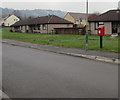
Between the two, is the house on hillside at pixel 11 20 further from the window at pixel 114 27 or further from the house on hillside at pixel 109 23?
the window at pixel 114 27

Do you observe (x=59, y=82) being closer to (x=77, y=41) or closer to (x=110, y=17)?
(x=77, y=41)

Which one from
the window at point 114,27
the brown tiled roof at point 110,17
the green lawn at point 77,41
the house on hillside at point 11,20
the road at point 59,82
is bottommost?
the road at point 59,82

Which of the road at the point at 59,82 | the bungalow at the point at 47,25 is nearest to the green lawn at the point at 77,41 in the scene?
the road at the point at 59,82

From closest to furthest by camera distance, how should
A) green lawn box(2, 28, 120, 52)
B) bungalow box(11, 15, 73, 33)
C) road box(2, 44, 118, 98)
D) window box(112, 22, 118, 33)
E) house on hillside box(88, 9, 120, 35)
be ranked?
road box(2, 44, 118, 98) → green lawn box(2, 28, 120, 52) → house on hillside box(88, 9, 120, 35) → window box(112, 22, 118, 33) → bungalow box(11, 15, 73, 33)

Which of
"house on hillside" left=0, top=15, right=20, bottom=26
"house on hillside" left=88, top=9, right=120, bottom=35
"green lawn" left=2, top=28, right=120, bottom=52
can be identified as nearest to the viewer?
"green lawn" left=2, top=28, right=120, bottom=52

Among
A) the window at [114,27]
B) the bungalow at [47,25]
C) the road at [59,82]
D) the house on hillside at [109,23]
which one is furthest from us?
the bungalow at [47,25]

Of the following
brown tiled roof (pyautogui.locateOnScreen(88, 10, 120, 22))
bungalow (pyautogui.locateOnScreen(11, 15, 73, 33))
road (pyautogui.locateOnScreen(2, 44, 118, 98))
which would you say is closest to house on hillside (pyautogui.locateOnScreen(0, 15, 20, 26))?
bungalow (pyautogui.locateOnScreen(11, 15, 73, 33))

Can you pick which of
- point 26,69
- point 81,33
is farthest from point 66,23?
point 26,69

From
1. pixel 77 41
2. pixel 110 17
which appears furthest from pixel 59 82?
pixel 110 17

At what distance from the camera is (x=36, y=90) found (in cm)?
563

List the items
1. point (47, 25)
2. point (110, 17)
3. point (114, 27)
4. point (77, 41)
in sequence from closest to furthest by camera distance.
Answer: point (77, 41) → point (114, 27) → point (110, 17) → point (47, 25)

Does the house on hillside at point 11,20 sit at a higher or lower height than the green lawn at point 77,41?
higher

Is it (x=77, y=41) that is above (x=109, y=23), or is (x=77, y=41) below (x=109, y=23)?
below

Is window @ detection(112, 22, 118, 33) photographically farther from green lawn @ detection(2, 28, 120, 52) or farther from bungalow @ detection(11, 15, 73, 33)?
bungalow @ detection(11, 15, 73, 33)
